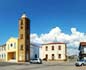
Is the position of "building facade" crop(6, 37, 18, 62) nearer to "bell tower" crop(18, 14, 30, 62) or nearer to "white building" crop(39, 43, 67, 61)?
"bell tower" crop(18, 14, 30, 62)

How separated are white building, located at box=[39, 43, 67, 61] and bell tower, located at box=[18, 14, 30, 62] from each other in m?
16.7

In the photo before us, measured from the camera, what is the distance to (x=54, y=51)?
3723 inches

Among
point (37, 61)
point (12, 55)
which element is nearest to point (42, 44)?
point (12, 55)

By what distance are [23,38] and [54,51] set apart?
18.8 meters

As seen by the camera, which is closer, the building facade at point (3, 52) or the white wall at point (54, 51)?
the building facade at point (3, 52)

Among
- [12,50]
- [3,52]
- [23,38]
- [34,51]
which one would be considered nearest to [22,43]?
[23,38]

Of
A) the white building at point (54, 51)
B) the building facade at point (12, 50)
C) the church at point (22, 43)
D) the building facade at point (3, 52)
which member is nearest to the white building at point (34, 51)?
the white building at point (54, 51)

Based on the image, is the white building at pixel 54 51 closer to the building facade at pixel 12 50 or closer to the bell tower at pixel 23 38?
the building facade at pixel 12 50

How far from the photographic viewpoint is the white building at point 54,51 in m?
93.2

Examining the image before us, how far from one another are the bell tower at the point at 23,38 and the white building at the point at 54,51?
16.7 m

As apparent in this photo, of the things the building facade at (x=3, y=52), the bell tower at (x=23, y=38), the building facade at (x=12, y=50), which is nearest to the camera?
the bell tower at (x=23, y=38)

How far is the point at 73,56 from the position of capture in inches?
4215

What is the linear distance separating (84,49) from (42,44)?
1678 centimetres

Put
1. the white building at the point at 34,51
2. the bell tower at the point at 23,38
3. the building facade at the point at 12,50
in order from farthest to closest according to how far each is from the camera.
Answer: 1. the white building at the point at 34,51
2. the building facade at the point at 12,50
3. the bell tower at the point at 23,38
